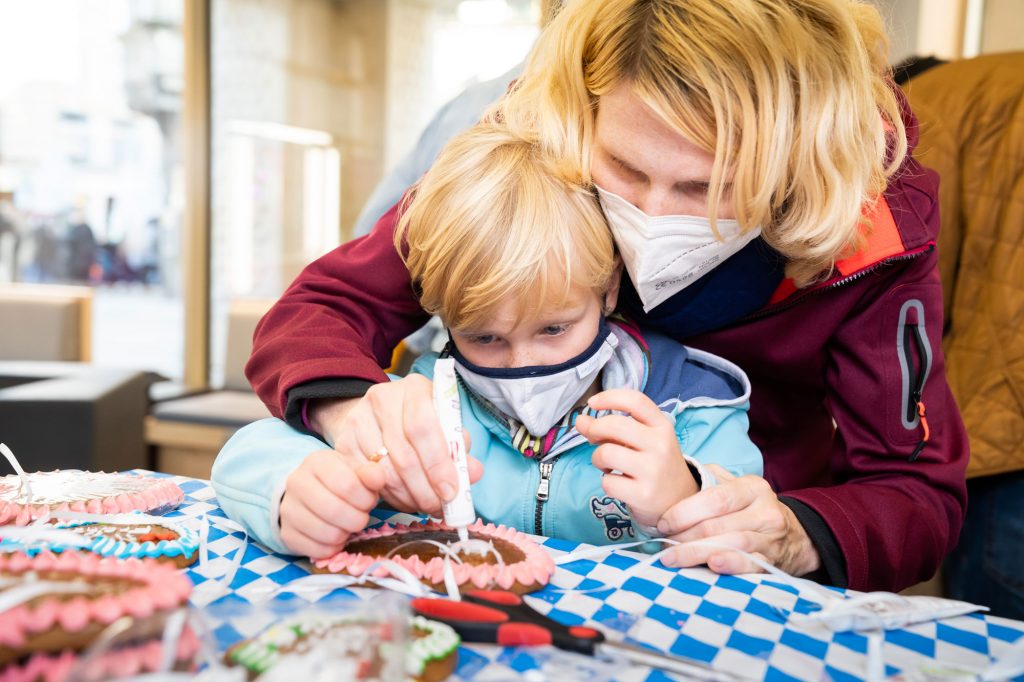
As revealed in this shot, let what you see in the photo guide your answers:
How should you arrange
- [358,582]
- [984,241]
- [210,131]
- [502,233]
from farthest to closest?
[210,131]
[984,241]
[502,233]
[358,582]

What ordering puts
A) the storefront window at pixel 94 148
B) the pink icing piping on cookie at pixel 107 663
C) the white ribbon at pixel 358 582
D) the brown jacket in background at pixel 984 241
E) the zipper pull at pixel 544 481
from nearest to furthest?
the pink icing piping on cookie at pixel 107 663
the white ribbon at pixel 358 582
the zipper pull at pixel 544 481
the brown jacket in background at pixel 984 241
the storefront window at pixel 94 148

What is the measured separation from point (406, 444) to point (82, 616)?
288 millimetres

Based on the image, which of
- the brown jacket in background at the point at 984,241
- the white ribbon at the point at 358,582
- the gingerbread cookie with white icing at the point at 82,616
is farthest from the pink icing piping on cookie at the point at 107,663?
the brown jacket in background at the point at 984,241

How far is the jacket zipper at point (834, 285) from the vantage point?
0.96 meters

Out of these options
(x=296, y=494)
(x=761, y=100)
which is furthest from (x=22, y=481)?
(x=761, y=100)

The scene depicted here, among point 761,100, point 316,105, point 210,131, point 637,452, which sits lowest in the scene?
point 637,452

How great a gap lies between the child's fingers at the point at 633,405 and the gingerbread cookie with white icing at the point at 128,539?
15.5 inches

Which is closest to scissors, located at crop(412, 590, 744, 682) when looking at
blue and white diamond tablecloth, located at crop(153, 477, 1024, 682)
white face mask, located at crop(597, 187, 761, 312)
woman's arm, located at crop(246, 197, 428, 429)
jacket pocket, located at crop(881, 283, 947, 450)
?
blue and white diamond tablecloth, located at crop(153, 477, 1024, 682)

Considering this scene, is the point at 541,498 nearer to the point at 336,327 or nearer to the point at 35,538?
the point at 336,327

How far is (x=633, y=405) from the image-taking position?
2.53ft

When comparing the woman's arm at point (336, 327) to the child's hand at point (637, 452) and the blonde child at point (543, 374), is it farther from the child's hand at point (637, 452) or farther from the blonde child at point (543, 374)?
the child's hand at point (637, 452)

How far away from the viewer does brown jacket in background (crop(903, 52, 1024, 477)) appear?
1.46m

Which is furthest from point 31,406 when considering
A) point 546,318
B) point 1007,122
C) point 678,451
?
point 1007,122

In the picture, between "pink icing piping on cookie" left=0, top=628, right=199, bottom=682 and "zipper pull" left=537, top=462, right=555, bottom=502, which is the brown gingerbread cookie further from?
"zipper pull" left=537, top=462, right=555, bottom=502
